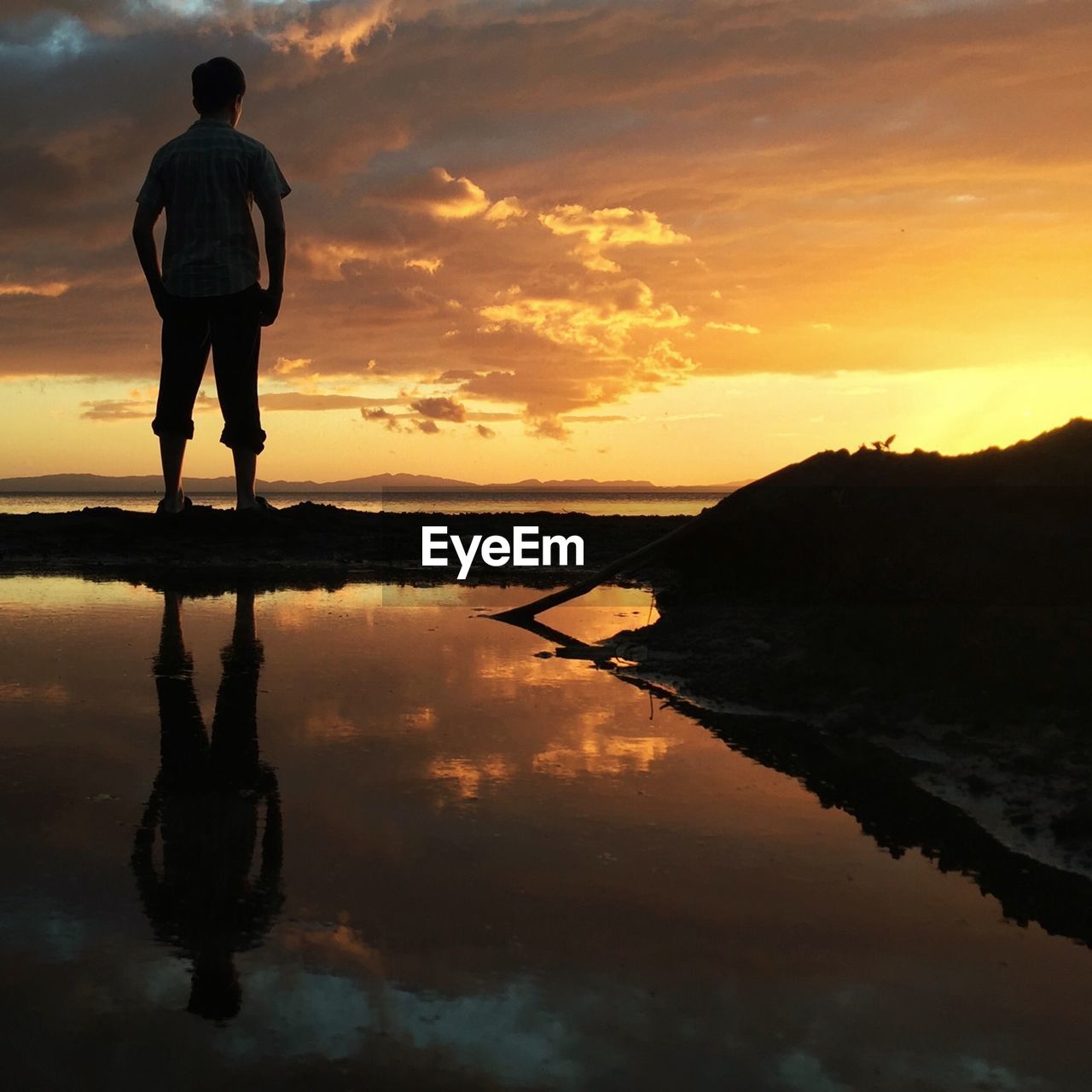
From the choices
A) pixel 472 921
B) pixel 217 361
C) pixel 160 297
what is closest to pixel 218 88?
pixel 160 297

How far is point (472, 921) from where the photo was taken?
2.87 meters

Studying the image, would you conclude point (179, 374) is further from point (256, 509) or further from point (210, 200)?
point (256, 509)

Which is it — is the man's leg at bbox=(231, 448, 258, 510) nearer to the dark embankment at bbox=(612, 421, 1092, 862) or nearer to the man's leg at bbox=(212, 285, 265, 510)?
the man's leg at bbox=(212, 285, 265, 510)

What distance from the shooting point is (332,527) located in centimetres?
1492

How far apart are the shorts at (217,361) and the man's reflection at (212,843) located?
3561 millimetres

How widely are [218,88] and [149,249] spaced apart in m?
1.27

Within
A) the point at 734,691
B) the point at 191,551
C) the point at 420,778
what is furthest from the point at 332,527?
the point at 420,778

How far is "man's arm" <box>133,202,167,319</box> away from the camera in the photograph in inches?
322

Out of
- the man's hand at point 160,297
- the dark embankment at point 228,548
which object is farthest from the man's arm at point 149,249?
the dark embankment at point 228,548

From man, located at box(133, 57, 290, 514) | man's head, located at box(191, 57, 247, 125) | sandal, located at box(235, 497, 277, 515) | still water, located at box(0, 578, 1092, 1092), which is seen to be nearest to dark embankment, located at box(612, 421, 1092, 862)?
still water, located at box(0, 578, 1092, 1092)

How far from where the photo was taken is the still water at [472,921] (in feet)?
7.38

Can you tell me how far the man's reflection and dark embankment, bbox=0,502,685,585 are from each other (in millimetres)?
6670

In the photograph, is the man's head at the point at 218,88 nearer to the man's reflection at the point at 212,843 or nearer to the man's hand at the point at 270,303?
the man's hand at the point at 270,303

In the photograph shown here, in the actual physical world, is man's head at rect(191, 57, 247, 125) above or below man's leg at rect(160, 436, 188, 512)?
above
